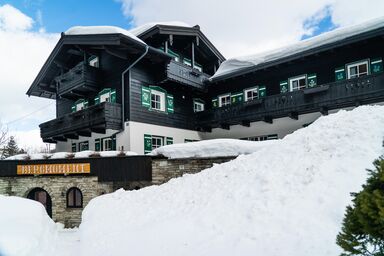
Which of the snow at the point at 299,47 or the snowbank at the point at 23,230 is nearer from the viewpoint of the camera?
the snowbank at the point at 23,230

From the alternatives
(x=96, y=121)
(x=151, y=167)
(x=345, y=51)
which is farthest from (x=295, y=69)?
(x=96, y=121)

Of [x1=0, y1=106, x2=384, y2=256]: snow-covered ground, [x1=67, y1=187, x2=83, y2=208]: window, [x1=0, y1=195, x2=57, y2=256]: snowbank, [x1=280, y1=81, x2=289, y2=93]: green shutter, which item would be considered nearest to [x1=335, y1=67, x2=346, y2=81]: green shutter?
[x1=280, y1=81, x2=289, y2=93]: green shutter

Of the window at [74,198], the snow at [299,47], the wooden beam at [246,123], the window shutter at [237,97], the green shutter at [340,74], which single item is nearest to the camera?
the window at [74,198]

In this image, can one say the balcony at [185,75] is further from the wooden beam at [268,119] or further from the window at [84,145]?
the window at [84,145]

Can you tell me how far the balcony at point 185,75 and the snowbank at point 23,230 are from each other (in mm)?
10961

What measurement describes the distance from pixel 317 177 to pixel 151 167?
23.7ft

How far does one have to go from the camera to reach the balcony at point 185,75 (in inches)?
720

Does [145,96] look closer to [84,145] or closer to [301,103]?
[84,145]

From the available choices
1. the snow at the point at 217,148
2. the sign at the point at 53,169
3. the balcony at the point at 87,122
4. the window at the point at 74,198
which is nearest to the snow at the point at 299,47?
the balcony at the point at 87,122

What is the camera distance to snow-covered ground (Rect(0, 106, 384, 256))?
21.1 feet

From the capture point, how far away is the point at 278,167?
30.0 ft

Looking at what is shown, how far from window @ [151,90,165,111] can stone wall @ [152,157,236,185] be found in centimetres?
668

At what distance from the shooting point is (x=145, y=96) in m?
18.1

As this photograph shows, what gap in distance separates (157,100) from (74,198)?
8144 millimetres
